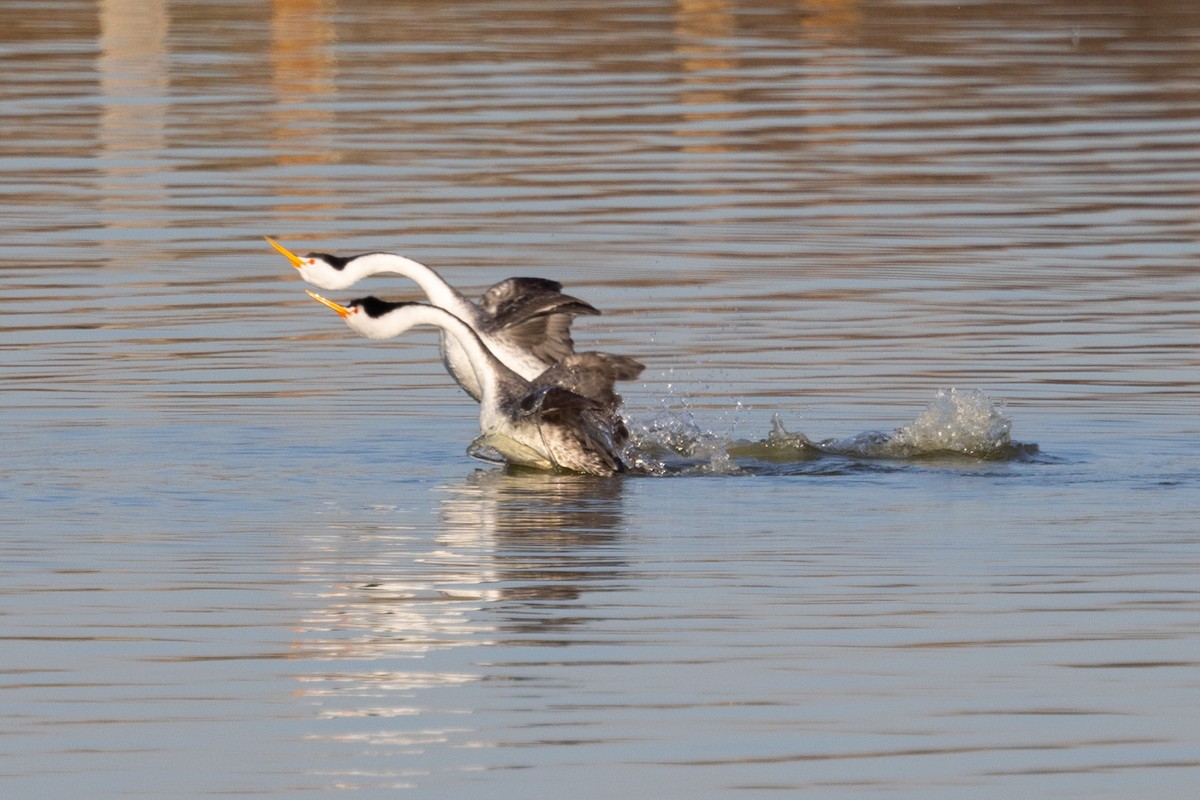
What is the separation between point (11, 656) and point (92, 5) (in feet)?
124

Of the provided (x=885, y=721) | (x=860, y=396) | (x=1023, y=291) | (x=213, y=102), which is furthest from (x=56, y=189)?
(x=885, y=721)

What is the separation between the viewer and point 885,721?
26.0 feet

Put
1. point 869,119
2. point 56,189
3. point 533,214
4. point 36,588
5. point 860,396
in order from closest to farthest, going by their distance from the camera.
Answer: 1. point 36,588
2. point 860,396
3. point 533,214
4. point 56,189
5. point 869,119

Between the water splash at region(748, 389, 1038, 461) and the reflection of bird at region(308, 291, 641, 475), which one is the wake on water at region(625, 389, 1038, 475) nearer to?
the water splash at region(748, 389, 1038, 461)

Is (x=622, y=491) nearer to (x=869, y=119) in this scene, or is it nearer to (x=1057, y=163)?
(x=1057, y=163)

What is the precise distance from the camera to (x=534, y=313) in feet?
45.0

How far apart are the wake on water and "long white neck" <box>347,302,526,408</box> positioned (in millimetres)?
710

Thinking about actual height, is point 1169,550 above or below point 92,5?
below

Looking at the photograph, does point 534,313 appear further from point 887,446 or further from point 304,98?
point 304,98

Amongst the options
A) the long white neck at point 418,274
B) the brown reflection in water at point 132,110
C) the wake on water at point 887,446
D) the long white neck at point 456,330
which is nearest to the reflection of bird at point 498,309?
the long white neck at point 418,274

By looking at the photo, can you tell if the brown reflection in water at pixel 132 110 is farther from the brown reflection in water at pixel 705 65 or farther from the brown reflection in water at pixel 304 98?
the brown reflection in water at pixel 705 65

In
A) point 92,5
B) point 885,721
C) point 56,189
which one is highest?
point 92,5

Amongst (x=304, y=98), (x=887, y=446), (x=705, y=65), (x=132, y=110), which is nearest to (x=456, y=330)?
(x=887, y=446)

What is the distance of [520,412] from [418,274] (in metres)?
1.12
